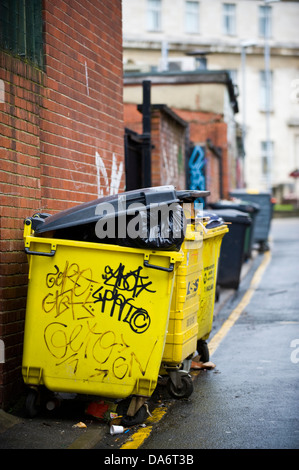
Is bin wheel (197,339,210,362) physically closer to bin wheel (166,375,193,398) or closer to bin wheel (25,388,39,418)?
bin wheel (166,375,193,398)

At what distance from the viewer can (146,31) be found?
45.1m

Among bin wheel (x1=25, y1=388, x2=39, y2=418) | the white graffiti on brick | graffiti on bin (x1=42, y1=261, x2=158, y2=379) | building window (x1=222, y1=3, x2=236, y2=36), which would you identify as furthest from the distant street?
building window (x1=222, y1=3, x2=236, y2=36)


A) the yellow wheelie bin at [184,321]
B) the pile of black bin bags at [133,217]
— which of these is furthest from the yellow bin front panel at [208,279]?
the pile of black bin bags at [133,217]

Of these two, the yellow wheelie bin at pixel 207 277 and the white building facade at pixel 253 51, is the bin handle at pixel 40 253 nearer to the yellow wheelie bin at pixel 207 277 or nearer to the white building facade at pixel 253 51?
the yellow wheelie bin at pixel 207 277

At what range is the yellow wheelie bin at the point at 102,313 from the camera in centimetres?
505

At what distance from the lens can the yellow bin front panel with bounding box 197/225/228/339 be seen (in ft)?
22.1

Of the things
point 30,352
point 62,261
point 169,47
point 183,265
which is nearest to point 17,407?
point 30,352

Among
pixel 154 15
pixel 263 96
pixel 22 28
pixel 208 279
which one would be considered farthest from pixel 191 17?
pixel 22 28

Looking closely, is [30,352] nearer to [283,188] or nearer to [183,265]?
[183,265]

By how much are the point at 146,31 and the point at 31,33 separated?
40.6 m

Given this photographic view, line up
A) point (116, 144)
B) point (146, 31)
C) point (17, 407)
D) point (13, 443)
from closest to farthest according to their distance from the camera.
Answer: point (13, 443) < point (17, 407) < point (116, 144) < point (146, 31)

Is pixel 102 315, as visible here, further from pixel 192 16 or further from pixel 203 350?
pixel 192 16

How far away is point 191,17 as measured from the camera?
46.3 meters

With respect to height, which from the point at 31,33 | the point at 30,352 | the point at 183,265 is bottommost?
the point at 30,352
